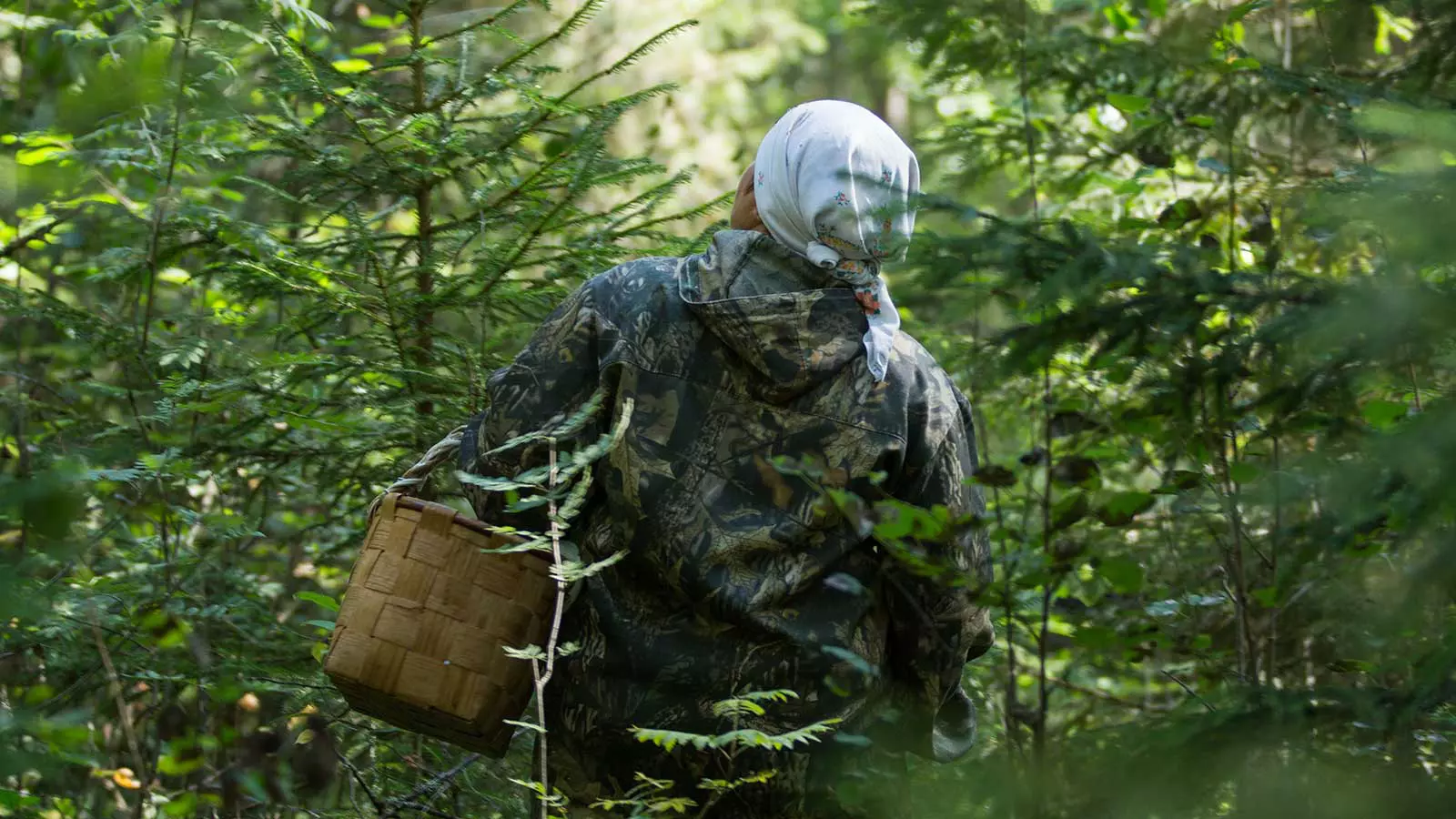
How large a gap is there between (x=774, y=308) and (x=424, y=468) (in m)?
0.93

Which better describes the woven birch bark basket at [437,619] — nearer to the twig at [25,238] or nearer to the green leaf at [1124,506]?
the green leaf at [1124,506]

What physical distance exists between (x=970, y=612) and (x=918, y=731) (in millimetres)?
331

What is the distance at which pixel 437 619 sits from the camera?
2.72m

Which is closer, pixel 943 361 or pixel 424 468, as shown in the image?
pixel 424 468

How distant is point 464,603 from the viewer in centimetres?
274

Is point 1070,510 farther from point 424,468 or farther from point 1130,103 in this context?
point 1130,103

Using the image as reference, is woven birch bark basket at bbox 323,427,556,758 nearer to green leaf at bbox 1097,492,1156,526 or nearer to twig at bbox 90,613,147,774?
twig at bbox 90,613,147,774

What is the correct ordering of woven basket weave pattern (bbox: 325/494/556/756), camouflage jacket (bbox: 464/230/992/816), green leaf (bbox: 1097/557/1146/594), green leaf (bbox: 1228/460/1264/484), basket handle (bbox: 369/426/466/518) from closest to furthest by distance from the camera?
1. green leaf (bbox: 1097/557/1146/594)
2. green leaf (bbox: 1228/460/1264/484)
3. woven basket weave pattern (bbox: 325/494/556/756)
4. camouflage jacket (bbox: 464/230/992/816)
5. basket handle (bbox: 369/426/466/518)

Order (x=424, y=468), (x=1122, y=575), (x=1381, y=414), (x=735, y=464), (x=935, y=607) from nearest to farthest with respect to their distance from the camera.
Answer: (x=1122, y=575) → (x=1381, y=414) → (x=735, y=464) → (x=424, y=468) → (x=935, y=607)

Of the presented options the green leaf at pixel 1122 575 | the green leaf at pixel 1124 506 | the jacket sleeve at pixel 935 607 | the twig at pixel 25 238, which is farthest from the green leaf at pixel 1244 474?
the twig at pixel 25 238

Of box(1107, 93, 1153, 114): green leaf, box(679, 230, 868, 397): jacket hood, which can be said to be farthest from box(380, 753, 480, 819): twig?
box(1107, 93, 1153, 114): green leaf

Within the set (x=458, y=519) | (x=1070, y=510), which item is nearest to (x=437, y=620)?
(x=458, y=519)

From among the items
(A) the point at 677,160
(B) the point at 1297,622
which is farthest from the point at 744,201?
(A) the point at 677,160

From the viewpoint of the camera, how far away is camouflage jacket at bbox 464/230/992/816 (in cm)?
280
